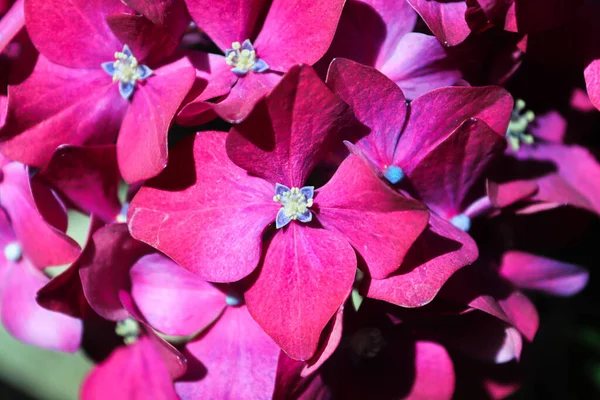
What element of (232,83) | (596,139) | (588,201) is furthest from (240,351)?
(596,139)

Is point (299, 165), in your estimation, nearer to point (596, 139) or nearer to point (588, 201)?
point (588, 201)

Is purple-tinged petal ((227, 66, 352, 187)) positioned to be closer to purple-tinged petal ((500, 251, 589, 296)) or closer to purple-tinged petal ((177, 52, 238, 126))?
purple-tinged petal ((177, 52, 238, 126))

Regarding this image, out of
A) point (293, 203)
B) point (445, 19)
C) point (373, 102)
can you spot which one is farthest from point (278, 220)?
point (445, 19)

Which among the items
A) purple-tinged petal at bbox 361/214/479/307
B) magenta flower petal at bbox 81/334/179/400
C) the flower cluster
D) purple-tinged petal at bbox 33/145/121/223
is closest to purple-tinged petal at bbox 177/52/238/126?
the flower cluster

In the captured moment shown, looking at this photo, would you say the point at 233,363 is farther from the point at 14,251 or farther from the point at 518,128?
the point at 518,128

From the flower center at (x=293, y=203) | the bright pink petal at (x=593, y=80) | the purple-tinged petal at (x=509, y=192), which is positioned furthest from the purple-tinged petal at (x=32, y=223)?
the bright pink petal at (x=593, y=80)

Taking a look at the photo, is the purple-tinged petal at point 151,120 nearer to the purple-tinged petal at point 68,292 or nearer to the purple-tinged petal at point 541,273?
the purple-tinged petal at point 68,292
